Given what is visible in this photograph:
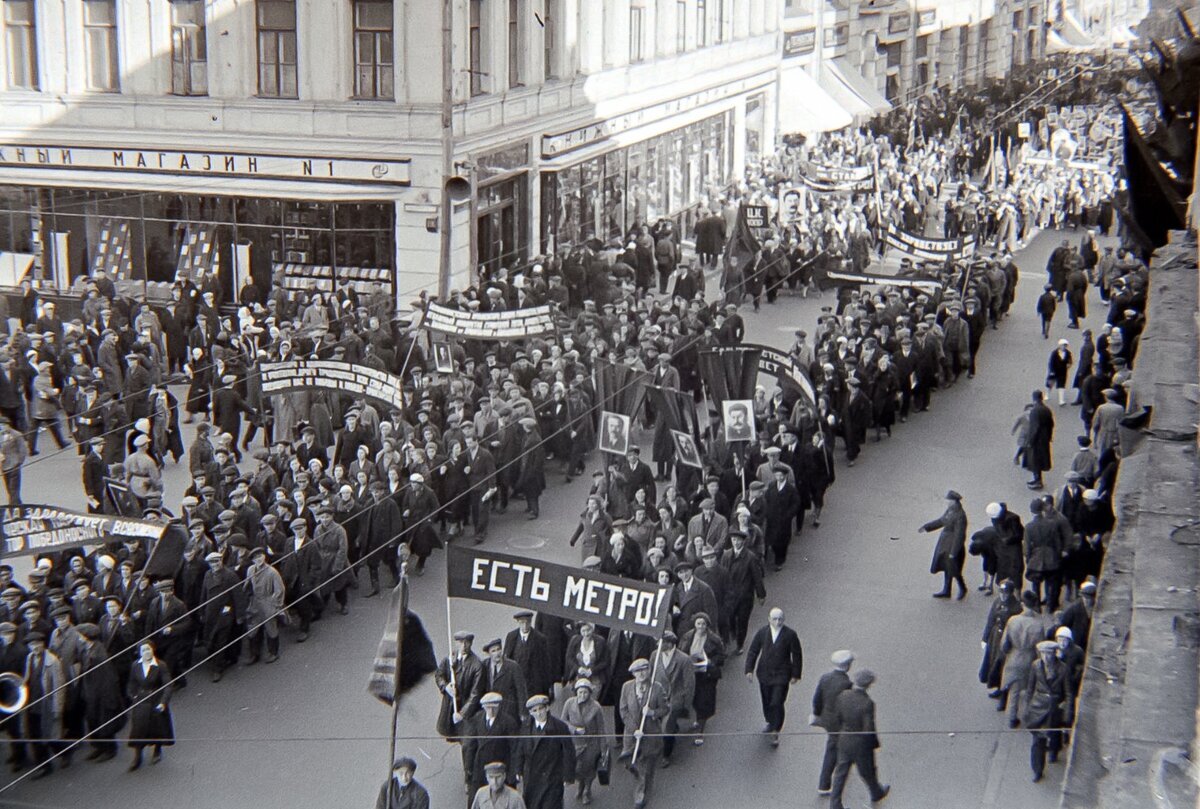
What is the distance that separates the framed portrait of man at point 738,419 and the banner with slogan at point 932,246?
10.7 m

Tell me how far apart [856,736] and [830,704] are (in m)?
0.31

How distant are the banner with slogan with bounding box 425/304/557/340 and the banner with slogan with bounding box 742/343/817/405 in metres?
2.76

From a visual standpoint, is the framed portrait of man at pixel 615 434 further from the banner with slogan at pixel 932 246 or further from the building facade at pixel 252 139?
the banner with slogan at pixel 932 246

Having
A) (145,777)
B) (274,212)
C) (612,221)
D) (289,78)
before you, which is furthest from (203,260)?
(145,777)

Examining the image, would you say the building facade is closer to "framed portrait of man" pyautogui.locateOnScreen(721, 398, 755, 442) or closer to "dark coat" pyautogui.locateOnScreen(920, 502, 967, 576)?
"framed portrait of man" pyautogui.locateOnScreen(721, 398, 755, 442)

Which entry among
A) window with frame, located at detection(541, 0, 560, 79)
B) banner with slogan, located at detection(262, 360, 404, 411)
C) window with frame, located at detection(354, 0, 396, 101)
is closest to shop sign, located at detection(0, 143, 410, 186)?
window with frame, located at detection(354, 0, 396, 101)

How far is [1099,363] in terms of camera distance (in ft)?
78.2

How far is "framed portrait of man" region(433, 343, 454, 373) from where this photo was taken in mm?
20219

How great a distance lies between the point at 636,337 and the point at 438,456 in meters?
6.88

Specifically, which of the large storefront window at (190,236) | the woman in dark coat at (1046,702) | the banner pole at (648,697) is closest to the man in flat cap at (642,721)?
the banner pole at (648,697)

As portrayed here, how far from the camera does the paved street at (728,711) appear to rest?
12328 millimetres

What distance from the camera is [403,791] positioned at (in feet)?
35.4

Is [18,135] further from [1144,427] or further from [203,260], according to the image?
[1144,427]

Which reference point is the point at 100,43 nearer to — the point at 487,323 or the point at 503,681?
the point at 487,323
